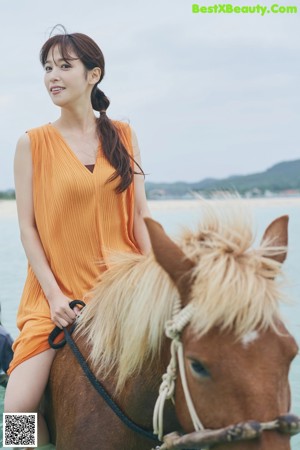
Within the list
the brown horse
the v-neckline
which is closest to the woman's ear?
the v-neckline

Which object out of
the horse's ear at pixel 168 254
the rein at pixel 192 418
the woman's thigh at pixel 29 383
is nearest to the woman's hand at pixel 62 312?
the woman's thigh at pixel 29 383

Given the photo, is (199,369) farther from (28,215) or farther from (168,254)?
(28,215)

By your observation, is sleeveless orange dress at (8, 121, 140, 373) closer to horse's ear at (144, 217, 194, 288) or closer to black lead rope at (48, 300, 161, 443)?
black lead rope at (48, 300, 161, 443)

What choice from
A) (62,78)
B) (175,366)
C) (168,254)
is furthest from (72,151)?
(175,366)

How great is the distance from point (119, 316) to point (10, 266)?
56.6 feet

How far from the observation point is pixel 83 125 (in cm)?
286

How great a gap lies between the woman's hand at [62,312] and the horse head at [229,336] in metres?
0.75

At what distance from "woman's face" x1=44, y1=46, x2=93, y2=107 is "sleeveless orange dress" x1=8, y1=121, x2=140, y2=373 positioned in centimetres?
14

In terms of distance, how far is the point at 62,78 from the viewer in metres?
2.74

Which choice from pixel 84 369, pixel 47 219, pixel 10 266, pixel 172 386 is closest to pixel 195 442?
Result: pixel 172 386

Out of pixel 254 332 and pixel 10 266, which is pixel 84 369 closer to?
pixel 254 332

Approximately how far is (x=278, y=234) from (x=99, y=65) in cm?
128

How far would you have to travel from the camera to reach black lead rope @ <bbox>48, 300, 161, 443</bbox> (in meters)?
2.17

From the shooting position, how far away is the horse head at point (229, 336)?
1.66 metres
